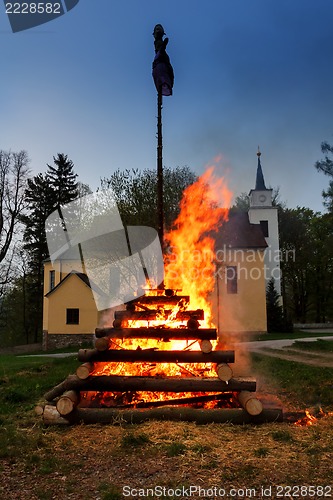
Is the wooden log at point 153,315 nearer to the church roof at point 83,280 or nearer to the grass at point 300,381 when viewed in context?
the grass at point 300,381

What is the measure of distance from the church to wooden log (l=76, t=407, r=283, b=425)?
80.7 feet

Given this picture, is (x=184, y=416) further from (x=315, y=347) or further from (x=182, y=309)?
(x=315, y=347)

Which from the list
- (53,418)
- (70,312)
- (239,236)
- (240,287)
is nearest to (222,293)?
(240,287)

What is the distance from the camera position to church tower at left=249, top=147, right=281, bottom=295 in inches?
1754

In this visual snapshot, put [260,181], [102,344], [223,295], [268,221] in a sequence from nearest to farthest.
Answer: [102,344] < [223,295] < [268,221] < [260,181]

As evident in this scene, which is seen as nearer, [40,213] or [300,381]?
[300,381]

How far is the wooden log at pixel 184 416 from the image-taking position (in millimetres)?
6793

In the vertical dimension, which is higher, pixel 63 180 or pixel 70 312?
pixel 63 180

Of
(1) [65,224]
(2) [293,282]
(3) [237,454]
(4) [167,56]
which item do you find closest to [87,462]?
(3) [237,454]

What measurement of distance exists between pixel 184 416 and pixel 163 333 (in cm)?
182

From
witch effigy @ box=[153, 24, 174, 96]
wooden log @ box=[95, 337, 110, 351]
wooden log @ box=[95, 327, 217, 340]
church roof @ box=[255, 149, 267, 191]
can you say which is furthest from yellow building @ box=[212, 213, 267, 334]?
wooden log @ box=[95, 337, 110, 351]

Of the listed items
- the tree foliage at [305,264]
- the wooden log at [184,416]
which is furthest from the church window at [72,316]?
the tree foliage at [305,264]

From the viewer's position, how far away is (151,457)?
210 inches

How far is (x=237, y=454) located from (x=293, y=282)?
49052 millimetres
